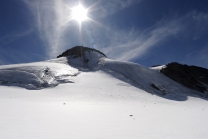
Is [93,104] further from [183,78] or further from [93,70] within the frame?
[183,78]

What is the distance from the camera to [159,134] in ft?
15.6

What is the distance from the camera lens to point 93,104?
40.7ft

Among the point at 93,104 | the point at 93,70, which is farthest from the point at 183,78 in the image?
the point at 93,104

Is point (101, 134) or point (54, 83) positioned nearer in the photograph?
point (101, 134)

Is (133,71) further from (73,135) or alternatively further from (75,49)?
(73,135)

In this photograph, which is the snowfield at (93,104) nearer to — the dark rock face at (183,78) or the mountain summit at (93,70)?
the mountain summit at (93,70)

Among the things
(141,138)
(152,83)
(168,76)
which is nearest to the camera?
(141,138)

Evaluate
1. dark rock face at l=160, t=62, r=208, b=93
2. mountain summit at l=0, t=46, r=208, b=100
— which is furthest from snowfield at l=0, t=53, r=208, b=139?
dark rock face at l=160, t=62, r=208, b=93

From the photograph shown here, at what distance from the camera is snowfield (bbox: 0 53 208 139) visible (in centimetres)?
483

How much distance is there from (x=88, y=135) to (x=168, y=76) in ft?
146

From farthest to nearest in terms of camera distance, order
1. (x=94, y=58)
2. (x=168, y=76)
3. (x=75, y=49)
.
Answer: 1. (x=75, y=49)
2. (x=94, y=58)
3. (x=168, y=76)

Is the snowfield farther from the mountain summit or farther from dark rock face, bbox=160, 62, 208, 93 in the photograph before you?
dark rock face, bbox=160, 62, 208, 93

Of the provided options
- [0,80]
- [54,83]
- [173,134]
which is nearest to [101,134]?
[173,134]

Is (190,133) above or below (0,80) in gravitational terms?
below
